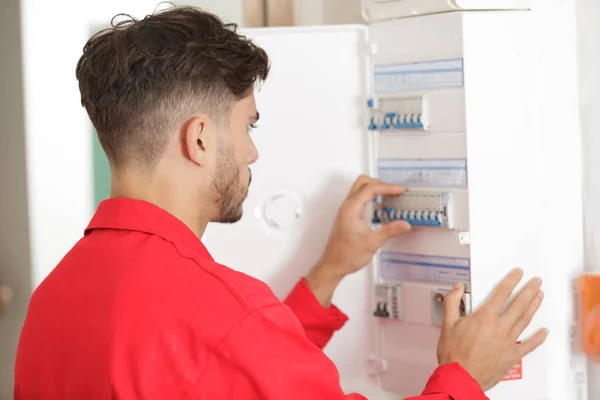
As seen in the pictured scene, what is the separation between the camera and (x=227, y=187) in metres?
1.16

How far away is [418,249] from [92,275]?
60 centimetres

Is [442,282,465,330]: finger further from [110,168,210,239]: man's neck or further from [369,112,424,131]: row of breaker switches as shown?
[110,168,210,239]: man's neck

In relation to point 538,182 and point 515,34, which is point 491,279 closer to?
point 538,182

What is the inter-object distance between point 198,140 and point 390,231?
1.56 feet

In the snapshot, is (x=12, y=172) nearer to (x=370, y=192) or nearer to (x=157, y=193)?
(x=370, y=192)

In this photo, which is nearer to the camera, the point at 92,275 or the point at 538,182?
the point at 92,275

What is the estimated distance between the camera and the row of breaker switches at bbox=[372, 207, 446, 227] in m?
1.39

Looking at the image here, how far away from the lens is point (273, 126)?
158 cm

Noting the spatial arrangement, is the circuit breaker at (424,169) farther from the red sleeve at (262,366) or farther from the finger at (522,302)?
the red sleeve at (262,366)

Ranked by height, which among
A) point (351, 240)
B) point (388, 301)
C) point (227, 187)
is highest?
point (227, 187)

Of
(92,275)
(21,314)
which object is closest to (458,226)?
(92,275)

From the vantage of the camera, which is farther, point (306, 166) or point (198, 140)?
point (306, 166)

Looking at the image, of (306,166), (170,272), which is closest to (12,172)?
(306,166)

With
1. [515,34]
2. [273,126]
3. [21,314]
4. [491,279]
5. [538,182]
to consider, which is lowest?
[21,314]
